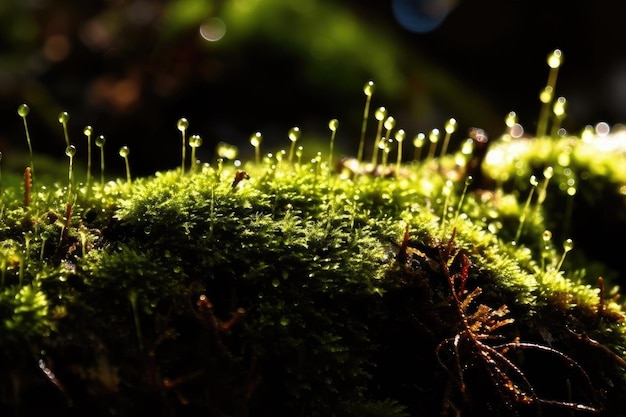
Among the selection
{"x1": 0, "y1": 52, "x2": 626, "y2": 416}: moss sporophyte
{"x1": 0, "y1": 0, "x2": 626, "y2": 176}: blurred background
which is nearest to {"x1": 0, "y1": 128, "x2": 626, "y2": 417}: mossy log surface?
{"x1": 0, "y1": 52, "x2": 626, "y2": 416}: moss sporophyte

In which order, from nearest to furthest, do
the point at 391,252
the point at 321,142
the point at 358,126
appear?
the point at 391,252 < the point at 321,142 < the point at 358,126

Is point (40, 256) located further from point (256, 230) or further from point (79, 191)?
point (256, 230)

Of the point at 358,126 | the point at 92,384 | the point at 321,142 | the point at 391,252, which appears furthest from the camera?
the point at 358,126

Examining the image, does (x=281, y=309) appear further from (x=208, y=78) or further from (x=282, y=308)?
(x=208, y=78)

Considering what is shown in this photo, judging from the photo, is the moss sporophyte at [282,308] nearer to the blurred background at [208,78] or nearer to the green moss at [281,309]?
the green moss at [281,309]

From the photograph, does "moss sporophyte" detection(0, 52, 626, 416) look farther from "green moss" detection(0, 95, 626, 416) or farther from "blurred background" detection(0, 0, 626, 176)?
"blurred background" detection(0, 0, 626, 176)

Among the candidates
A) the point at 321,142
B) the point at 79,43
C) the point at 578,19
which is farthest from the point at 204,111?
the point at 578,19

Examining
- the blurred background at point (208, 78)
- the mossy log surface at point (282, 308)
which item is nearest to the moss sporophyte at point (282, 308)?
the mossy log surface at point (282, 308)
